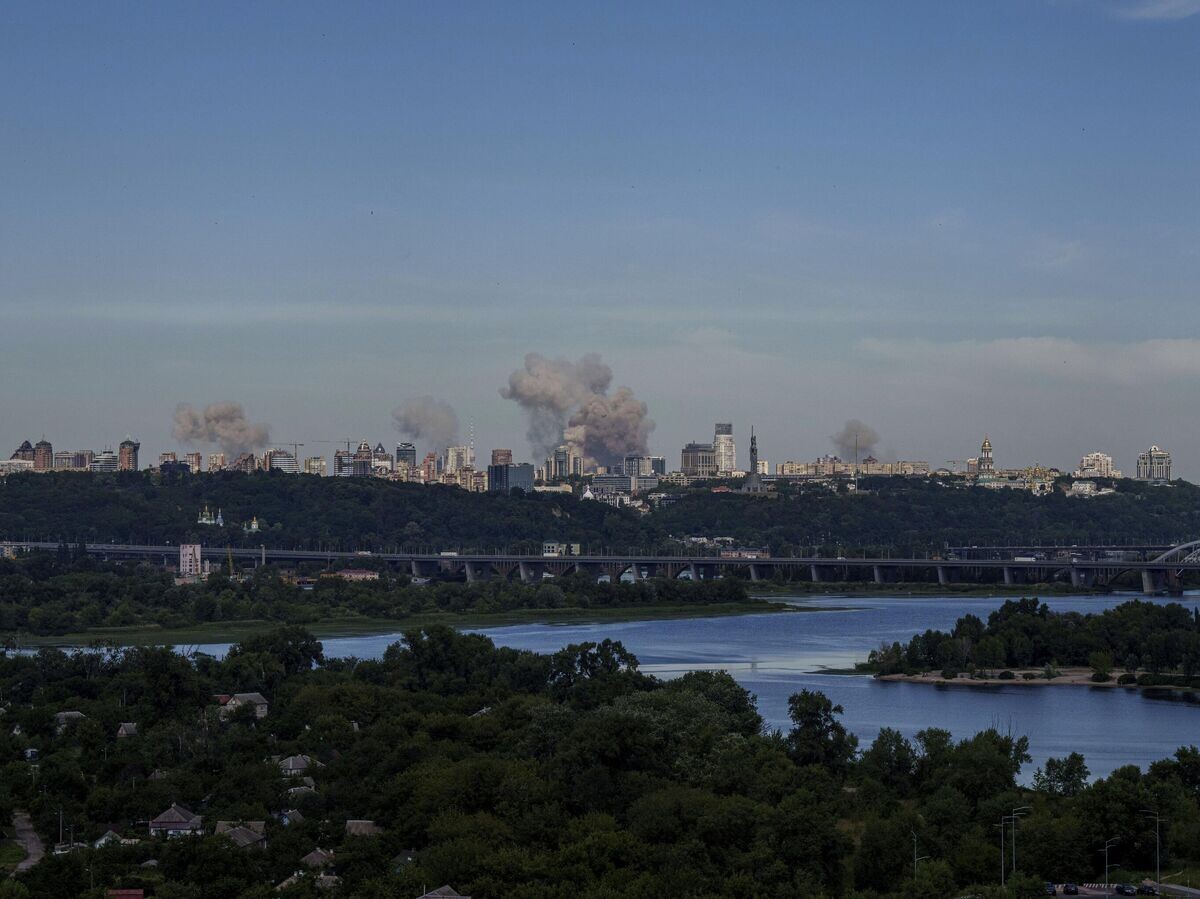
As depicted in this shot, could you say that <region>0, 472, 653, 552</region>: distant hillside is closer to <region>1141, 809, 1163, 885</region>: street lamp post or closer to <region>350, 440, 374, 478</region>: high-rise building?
<region>350, 440, 374, 478</region>: high-rise building

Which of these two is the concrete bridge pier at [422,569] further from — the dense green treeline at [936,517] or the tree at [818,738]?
the tree at [818,738]

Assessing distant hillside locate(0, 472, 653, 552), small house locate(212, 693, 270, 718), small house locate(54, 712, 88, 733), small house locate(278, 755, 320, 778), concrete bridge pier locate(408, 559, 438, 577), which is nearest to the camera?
small house locate(278, 755, 320, 778)

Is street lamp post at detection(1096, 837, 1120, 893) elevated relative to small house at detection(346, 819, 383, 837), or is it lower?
lower

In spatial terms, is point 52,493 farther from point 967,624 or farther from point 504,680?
point 504,680

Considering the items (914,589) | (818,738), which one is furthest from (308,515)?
(818,738)

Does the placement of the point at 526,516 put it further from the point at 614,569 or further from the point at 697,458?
the point at 697,458

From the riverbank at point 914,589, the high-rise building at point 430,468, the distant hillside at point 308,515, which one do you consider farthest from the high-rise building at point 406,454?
the riverbank at point 914,589

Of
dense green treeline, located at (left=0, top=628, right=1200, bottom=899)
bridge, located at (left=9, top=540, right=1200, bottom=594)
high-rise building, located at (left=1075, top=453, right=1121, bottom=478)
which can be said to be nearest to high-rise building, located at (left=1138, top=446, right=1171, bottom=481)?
high-rise building, located at (left=1075, top=453, right=1121, bottom=478)
